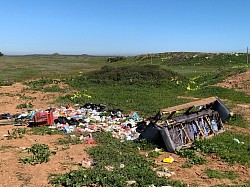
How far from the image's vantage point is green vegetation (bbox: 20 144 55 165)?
26.2 ft

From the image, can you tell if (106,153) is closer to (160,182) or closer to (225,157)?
(160,182)

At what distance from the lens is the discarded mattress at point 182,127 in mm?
9023

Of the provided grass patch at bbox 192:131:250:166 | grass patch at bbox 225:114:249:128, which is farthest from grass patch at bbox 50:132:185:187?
grass patch at bbox 225:114:249:128

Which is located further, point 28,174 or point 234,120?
point 234,120

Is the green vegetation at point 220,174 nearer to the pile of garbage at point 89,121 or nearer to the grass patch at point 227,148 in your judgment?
the grass patch at point 227,148

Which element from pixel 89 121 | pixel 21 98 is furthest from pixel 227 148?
pixel 21 98

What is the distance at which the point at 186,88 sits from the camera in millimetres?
21812

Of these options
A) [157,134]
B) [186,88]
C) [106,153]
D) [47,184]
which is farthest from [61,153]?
[186,88]

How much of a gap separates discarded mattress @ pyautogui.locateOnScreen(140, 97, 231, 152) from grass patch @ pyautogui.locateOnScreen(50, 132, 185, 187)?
79cm

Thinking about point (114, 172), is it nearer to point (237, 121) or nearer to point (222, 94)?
point (237, 121)

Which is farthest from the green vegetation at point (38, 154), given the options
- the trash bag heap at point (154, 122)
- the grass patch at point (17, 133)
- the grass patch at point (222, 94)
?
the grass patch at point (222, 94)

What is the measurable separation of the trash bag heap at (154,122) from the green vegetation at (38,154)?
1978 millimetres

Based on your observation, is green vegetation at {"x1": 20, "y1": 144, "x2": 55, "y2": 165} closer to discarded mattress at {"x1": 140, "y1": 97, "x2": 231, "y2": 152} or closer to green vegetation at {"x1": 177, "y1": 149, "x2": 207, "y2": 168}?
discarded mattress at {"x1": 140, "y1": 97, "x2": 231, "y2": 152}

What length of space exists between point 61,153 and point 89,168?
1541 mm
